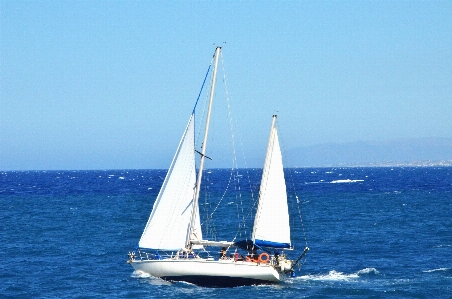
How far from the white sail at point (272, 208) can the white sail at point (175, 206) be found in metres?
4.87

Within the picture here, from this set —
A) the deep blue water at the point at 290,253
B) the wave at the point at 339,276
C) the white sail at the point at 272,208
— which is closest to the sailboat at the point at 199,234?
the white sail at the point at 272,208

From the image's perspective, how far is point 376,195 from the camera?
5472 inches

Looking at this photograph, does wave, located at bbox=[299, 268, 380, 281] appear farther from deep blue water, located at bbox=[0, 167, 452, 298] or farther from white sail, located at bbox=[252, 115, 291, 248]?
white sail, located at bbox=[252, 115, 291, 248]

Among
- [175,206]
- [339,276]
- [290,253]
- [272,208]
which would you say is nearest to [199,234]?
[175,206]

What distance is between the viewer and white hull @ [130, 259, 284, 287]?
143 ft

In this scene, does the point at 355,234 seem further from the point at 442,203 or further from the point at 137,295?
the point at 442,203

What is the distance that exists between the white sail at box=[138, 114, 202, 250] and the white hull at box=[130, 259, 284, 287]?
1.93 m

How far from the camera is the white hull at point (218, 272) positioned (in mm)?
43594

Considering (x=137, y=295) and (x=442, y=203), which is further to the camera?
(x=442, y=203)

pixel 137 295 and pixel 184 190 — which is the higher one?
pixel 184 190

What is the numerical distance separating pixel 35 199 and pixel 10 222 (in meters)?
44.8

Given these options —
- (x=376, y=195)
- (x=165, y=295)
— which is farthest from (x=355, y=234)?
(x=376, y=195)

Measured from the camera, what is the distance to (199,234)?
47.2 metres

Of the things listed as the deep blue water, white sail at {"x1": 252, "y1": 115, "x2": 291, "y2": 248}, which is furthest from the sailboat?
the deep blue water
